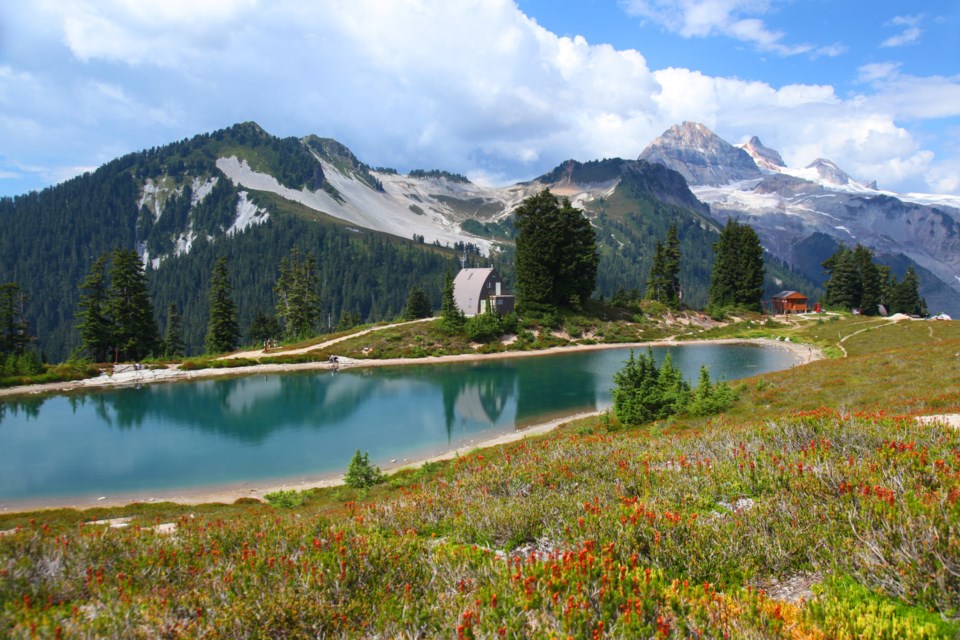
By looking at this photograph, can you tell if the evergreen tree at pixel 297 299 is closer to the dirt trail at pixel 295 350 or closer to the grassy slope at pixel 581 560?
the dirt trail at pixel 295 350

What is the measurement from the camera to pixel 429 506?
299 inches

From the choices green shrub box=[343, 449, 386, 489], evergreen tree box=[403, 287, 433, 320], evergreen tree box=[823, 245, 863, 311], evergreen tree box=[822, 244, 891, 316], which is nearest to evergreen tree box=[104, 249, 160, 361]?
evergreen tree box=[403, 287, 433, 320]

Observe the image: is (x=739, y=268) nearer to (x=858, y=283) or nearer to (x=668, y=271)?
(x=668, y=271)

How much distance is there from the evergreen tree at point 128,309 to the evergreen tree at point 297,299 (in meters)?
17.2

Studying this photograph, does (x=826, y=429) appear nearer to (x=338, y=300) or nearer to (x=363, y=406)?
(x=363, y=406)

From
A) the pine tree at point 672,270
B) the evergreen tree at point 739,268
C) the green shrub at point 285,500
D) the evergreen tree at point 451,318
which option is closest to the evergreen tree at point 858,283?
the evergreen tree at point 739,268

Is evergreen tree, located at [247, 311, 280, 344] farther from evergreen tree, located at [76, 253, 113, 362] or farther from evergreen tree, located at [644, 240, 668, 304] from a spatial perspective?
evergreen tree, located at [644, 240, 668, 304]

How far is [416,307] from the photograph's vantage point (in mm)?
83438

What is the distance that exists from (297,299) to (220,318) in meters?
11.0

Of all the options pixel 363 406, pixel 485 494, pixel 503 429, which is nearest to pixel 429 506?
pixel 485 494

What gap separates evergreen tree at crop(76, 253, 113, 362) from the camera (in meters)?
55.2

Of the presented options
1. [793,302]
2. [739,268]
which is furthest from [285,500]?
[793,302]

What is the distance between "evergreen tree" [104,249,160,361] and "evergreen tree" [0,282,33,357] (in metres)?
8.87

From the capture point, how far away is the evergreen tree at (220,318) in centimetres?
6625
